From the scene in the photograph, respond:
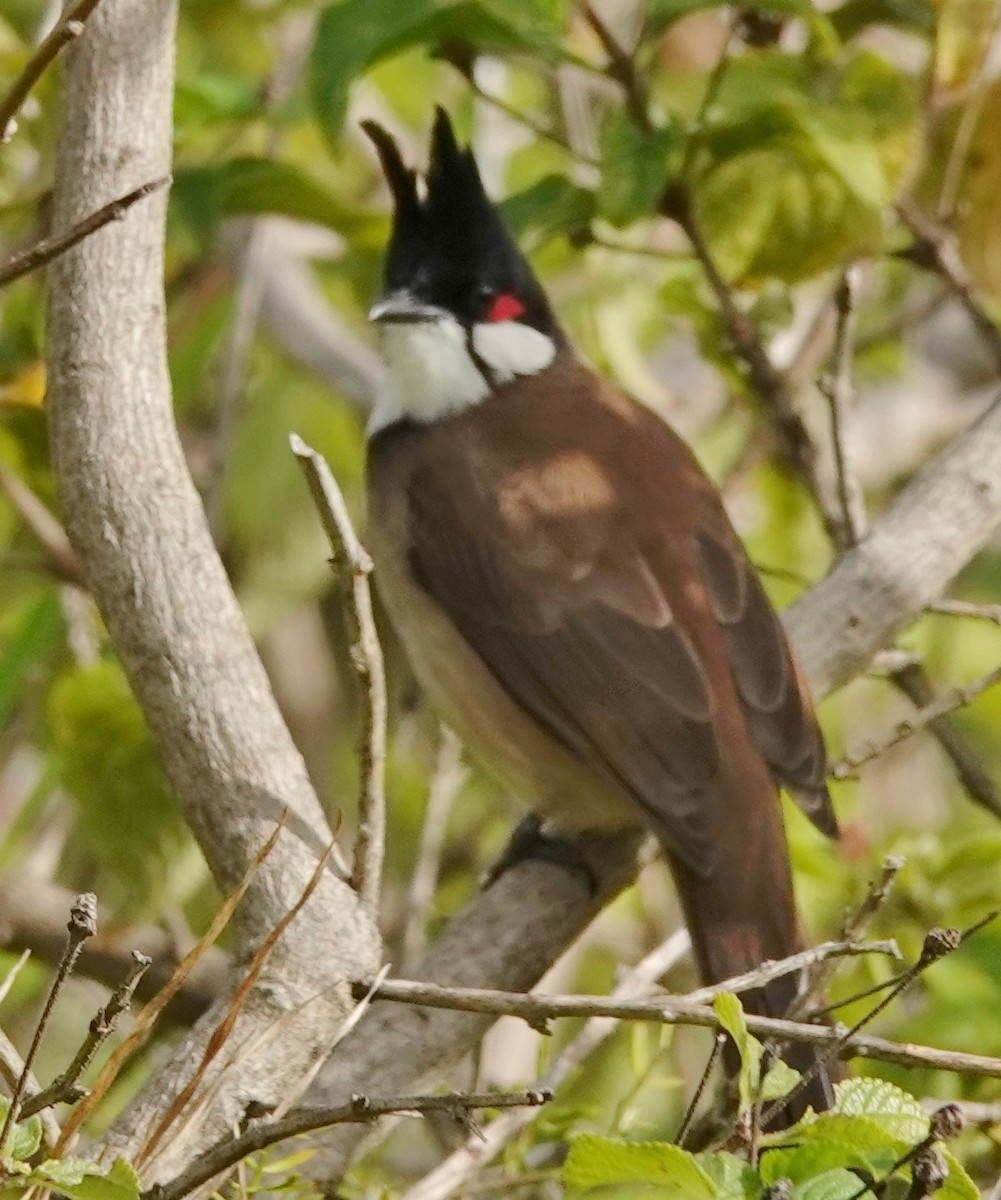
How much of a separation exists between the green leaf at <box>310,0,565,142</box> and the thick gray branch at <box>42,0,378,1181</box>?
542 millimetres

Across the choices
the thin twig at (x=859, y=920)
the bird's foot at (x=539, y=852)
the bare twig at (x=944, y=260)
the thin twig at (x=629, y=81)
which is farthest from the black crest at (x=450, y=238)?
the thin twig at (x=859, y=920)

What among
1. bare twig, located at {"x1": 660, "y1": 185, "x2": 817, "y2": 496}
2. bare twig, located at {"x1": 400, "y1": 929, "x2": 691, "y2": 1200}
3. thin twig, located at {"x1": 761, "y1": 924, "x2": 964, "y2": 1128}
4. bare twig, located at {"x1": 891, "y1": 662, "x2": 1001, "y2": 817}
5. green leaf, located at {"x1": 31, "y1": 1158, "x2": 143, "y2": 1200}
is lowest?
bare twig, located at {"x1": 400, "y1": 929, "x2": 691, "y2": 1200}

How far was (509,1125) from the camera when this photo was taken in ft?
6.51

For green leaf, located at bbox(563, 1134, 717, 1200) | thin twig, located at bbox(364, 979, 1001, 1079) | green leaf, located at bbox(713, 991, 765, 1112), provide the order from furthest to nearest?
1. thin twig, located at bbox(364, 979, 1001, 1079)
2. green leaf, located at bbox(713, 991, 765, 1112)
3. green leaf, located at bbox(563, 1134, 717, 1200)

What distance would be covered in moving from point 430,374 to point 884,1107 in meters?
1.97

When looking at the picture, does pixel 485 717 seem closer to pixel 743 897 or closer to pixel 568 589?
pixel 568 589

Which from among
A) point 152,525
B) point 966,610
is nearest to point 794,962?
point 152,525

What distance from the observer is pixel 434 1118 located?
263 cm

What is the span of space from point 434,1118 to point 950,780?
2.46 m

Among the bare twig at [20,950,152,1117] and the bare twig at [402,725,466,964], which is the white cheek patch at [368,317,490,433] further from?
the bare twig at [20,950,152,1117]

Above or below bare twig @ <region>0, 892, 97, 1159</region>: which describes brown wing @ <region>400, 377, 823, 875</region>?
above

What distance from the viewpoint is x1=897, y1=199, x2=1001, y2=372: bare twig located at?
2.99 m

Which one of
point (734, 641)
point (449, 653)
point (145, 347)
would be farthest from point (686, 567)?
point (145, 347)

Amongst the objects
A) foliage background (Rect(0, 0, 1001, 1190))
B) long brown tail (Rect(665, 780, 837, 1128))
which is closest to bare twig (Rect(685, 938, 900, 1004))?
foliage background (Rect(0, 0, 1001, 1190))
